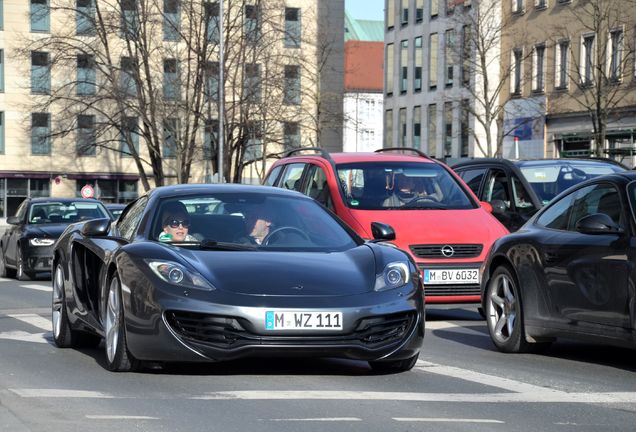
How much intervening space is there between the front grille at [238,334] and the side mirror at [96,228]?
5.48 feet

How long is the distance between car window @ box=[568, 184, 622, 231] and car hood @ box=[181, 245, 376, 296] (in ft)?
6.03

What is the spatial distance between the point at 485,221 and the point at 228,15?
174ft

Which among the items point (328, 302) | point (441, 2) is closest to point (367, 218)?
point (328, 302)

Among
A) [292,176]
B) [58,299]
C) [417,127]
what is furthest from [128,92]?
[58,299]

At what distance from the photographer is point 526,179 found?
18.5m

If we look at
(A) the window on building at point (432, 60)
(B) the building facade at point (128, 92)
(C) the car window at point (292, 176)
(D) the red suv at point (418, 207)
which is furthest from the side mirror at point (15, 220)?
(A) the window on building at point (432, 60)

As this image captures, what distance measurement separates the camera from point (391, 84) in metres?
85.6

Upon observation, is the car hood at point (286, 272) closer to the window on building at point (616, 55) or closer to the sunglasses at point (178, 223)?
the sunglasses at point (178, 223)

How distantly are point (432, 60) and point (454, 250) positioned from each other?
64.6 m

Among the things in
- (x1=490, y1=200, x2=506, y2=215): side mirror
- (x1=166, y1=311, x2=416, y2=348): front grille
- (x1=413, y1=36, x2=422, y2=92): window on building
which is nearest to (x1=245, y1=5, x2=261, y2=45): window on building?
(x1=413, y1=36, x2=422, y2=92): window on building

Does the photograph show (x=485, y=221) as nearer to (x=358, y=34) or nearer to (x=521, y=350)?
(x=521, y=350)

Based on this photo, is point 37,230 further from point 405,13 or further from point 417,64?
point 405,13

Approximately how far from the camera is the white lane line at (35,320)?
1437cm

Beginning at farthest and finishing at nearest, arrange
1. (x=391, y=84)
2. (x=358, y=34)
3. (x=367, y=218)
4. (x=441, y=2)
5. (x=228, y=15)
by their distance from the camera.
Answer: (x=358, y=34)
(x=391, y=84)
(x=441, y=2)
(x=228, y=15)
(x=367, y=218)
